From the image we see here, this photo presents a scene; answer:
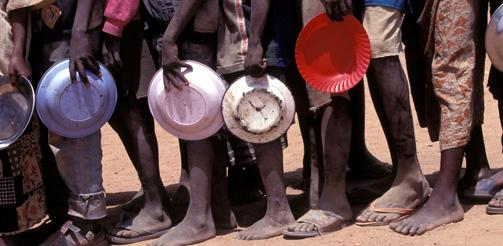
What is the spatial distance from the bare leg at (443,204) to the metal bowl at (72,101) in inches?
60.8

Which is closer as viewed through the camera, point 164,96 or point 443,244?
point 443,244

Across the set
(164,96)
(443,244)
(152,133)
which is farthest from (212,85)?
(443,244)

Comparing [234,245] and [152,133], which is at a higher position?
[152,133]

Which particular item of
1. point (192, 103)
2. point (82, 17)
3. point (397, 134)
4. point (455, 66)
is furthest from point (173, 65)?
point (455, 66)

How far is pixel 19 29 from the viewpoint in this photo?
18.0 ft

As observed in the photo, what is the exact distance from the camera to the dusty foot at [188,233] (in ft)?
17.7

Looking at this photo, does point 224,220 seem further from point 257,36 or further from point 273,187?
point 257,36

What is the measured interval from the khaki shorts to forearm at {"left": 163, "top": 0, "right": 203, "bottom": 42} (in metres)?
0.84

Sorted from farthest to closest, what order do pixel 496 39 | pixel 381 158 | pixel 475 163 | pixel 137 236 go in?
pixel 381 158
pixel 475 163
pixel 137 236
pixel 496 39

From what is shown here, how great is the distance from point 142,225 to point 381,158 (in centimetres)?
203

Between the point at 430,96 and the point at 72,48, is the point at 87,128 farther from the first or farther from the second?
the point at 430,96

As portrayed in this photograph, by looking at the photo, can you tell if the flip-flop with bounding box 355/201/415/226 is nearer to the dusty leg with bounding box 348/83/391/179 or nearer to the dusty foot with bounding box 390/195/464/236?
the dusty foot with bounding box 390/195/464/236

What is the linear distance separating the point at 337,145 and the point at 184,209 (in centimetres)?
121

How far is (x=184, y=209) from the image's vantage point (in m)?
6.16
